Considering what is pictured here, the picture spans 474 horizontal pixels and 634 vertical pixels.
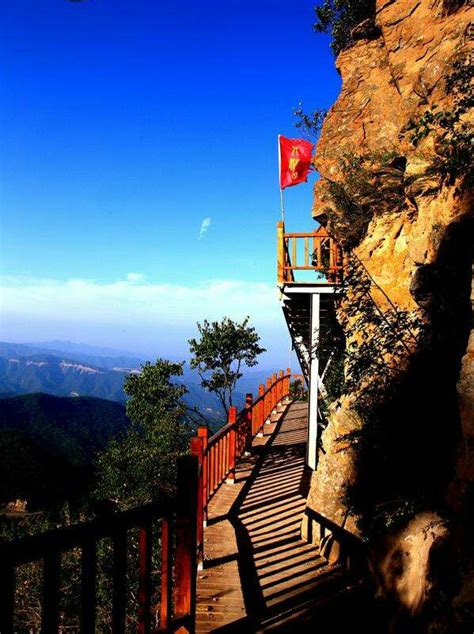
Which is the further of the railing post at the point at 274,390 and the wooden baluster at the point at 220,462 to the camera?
the railing post at the point at 274,390

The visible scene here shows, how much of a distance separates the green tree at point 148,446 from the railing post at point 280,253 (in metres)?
10.5

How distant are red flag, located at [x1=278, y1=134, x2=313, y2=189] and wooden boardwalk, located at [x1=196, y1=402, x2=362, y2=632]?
8165 mm

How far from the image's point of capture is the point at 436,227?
19.1ft

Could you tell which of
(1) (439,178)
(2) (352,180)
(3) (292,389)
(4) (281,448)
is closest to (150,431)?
(3) (292,389)

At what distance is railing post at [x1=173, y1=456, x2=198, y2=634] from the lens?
3.26 metres

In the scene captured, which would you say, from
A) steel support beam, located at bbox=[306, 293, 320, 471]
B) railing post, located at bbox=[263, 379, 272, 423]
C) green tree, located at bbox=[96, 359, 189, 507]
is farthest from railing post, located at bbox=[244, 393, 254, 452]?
green tree, located at bbox=[96, 359, 189, 507]

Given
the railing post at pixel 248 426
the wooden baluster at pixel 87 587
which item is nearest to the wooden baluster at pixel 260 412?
the railing post at pixel 248 426

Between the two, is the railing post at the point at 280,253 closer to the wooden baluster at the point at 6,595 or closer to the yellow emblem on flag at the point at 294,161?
the yellow emblem on flag at the point at 294,161

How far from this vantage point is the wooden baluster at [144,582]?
2.87 metres

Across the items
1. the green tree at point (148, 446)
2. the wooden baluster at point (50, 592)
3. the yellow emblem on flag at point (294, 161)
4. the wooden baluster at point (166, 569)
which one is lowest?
the green tree at point (148, 446)

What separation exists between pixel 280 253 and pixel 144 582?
793cm

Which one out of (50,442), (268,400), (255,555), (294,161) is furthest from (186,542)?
(50,442)

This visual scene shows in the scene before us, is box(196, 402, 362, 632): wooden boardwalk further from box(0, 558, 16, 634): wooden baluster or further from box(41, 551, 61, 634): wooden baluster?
box(0, 558, 16, 634): wooden baluster

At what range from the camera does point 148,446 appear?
→ 20047 mm
